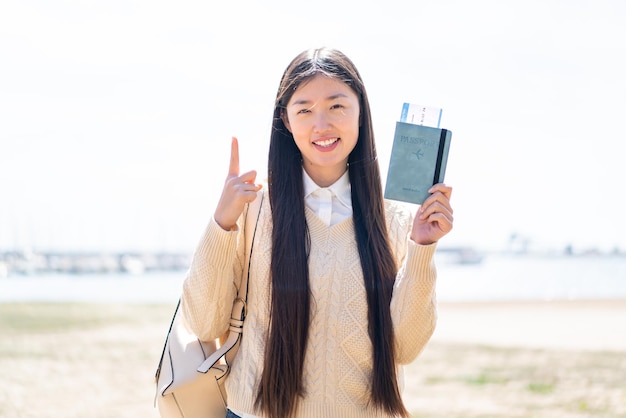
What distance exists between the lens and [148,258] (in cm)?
7025

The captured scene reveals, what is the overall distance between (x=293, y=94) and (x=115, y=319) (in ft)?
45.8

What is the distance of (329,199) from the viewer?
2.54 metres

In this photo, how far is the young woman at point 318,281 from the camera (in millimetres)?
2336

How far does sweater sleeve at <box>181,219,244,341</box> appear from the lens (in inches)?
92.4

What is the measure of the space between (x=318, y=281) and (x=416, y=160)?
47 centimetres

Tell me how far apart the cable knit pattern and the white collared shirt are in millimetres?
114

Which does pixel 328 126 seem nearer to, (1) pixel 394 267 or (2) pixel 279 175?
(2) pixel 279 175

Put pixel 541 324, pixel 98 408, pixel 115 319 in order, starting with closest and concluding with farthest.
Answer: pixel 98 408 < pixel 115 319 < pixel 541 324

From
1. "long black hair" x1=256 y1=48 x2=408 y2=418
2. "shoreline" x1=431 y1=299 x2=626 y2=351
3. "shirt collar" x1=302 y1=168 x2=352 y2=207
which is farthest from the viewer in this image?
"shoreline" x1=431 y1=299 x2=626 y2=351

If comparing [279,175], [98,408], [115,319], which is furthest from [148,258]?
[279,175]

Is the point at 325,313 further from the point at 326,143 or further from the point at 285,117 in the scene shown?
the point at 285,117

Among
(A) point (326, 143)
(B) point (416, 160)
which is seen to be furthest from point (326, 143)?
(B) point (416, 160)

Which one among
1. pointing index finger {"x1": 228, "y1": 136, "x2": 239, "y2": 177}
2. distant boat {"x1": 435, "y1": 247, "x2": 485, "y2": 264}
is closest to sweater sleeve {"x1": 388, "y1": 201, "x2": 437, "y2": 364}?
pointing index finger {"x1": 228, "y1": 136, "x2": 239, "y2": 177}

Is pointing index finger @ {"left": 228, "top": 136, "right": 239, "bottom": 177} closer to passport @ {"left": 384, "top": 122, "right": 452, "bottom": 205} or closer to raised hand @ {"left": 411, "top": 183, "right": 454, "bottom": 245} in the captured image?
passport @ {"left": 384, "top": 122, "right": 452, "bottom": 205}
